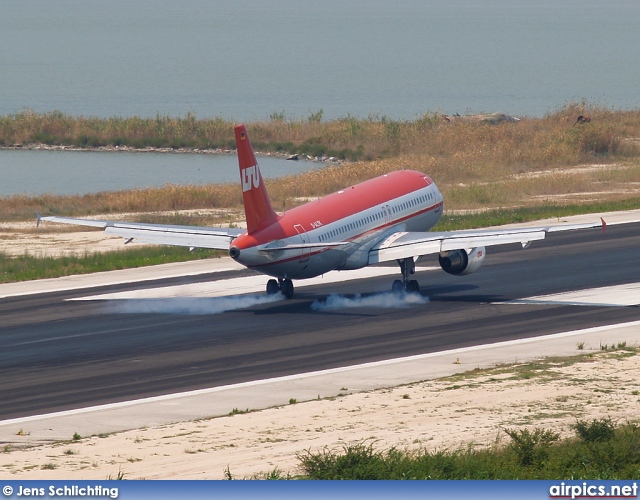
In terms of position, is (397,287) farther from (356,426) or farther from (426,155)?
(426,155)

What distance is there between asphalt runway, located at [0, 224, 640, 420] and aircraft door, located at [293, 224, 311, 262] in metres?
Result: 2.24

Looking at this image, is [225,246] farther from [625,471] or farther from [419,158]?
[419,158]

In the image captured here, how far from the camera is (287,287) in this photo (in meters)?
47.0

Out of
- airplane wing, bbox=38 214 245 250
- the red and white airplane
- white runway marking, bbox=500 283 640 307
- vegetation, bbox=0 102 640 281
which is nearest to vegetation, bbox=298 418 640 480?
the red and white airplane

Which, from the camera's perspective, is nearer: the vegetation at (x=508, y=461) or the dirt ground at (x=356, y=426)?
the vegetation at (x=508, y=461)

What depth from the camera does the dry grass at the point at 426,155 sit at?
81.2 metres

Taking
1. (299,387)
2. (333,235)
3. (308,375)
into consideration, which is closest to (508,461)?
(299,387)

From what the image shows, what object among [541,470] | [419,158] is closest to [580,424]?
[541,470]

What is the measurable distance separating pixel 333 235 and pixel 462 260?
18.7ft

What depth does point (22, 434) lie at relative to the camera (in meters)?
27.1

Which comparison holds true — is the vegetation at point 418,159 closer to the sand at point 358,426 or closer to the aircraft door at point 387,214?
the aircraft door at point 387,214

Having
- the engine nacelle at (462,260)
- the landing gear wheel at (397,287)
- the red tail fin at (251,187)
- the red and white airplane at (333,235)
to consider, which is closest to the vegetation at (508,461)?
the red tail fin at (251,187)

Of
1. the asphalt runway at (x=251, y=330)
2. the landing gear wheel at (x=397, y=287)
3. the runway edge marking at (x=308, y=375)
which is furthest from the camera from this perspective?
the landing gear wheel at (x=397, y=287)

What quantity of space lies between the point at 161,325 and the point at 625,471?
24.6 meters
